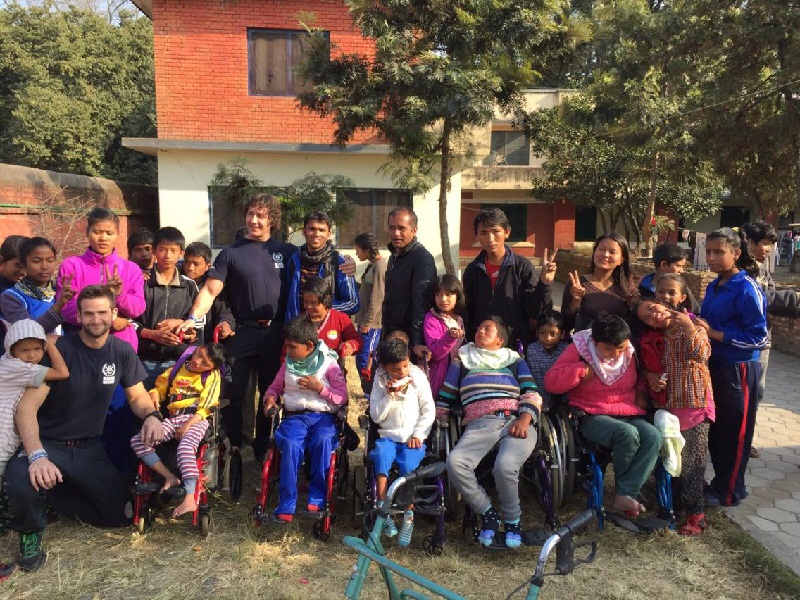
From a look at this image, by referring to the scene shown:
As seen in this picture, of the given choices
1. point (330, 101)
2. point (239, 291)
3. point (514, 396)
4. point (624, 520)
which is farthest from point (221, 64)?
point (624, 520)

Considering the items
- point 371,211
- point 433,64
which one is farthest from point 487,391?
point 371,211

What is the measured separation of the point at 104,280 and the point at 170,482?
1321 millimetres

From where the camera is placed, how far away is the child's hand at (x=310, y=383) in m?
3.66

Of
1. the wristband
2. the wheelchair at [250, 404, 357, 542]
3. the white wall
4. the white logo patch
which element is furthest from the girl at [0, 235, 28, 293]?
the white wall

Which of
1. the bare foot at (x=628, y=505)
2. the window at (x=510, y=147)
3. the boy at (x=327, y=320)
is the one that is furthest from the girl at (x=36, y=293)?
the window at (x=510, y=147)

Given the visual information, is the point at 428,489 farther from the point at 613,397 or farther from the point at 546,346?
the point at 546,346

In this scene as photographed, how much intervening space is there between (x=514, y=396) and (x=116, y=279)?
100 inches

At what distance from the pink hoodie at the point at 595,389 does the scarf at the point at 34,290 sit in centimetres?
318

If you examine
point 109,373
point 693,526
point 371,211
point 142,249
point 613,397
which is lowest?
point 693,526

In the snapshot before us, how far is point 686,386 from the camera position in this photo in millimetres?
3553

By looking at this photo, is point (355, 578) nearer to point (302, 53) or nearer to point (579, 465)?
point (579, 465)

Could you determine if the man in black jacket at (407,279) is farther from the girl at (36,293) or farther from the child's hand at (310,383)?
the girl at (36,293)

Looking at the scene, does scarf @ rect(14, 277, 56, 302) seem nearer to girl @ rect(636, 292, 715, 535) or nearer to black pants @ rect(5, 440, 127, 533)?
black pants @ rect(5, 440, 127, 533)

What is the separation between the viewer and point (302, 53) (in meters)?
11.0
